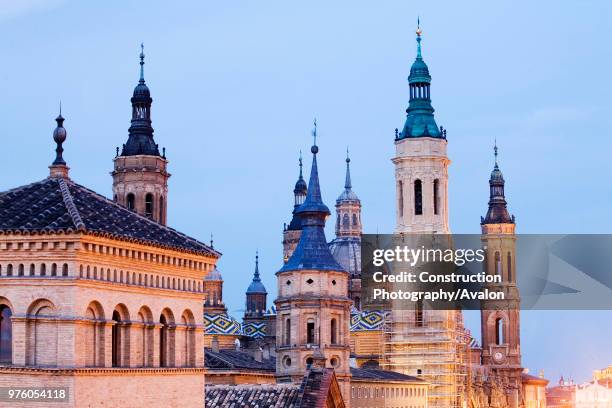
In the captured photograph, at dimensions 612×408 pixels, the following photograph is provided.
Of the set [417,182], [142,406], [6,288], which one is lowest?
[142,406]

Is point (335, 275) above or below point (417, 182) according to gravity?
below

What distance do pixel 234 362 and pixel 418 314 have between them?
93.8 feet

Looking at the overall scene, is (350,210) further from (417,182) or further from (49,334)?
(49,334)

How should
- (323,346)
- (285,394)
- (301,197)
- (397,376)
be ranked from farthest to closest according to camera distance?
(301,197), (397,376), (323,346), (285,394)

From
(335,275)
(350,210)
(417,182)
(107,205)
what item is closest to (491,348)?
(350,210)

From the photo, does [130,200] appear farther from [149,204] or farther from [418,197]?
[418,197]

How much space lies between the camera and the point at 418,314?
106 meters

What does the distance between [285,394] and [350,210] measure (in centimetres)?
9594

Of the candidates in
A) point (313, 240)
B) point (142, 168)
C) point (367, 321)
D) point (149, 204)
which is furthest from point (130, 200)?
point (367, 321)

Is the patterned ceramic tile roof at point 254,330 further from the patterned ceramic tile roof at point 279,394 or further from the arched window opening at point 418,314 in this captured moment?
the patterned ceramic tile roof at point 279,394

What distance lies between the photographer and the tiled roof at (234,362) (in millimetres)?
78375

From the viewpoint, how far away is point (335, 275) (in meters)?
82.6

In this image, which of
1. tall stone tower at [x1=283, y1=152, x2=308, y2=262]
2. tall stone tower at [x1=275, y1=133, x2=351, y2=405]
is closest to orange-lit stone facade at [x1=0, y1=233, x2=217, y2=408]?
tall stone tower at [x1=275, y1=133, x2=351, y2=405]

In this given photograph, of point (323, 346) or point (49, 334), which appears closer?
point (49, 334)
